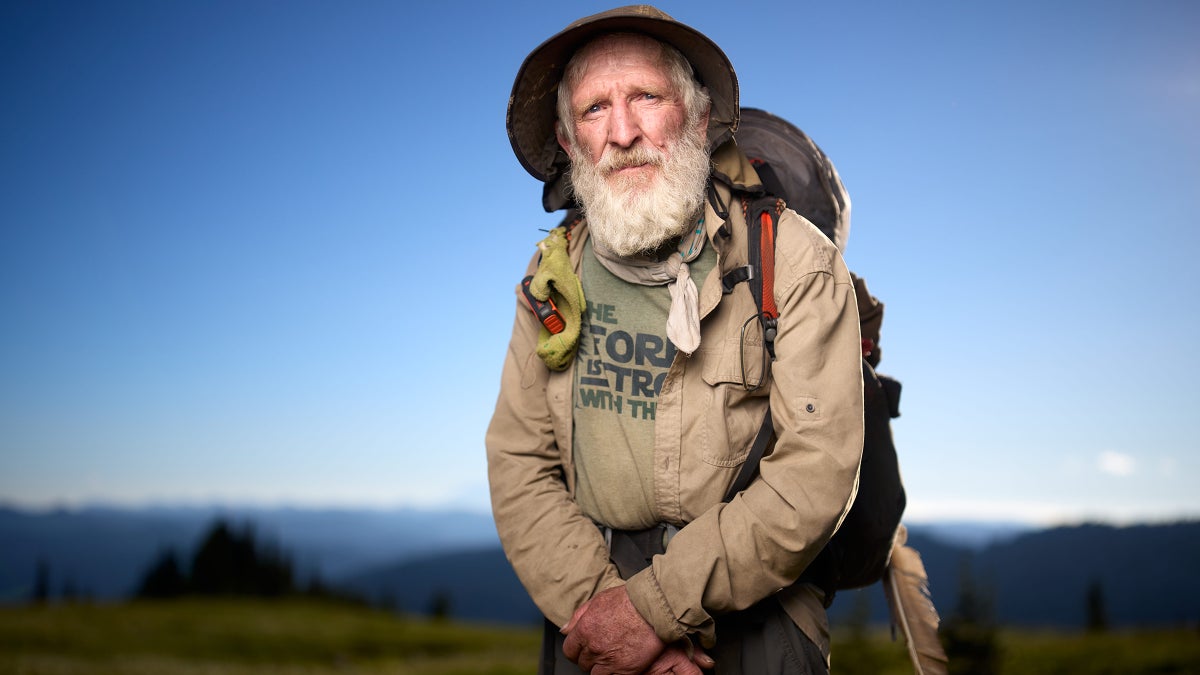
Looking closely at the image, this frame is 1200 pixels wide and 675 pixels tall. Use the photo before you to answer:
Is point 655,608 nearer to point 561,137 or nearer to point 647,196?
point 647,196

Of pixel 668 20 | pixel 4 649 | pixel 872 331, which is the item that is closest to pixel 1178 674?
pixel 872 331

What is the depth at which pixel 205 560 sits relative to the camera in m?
32.5

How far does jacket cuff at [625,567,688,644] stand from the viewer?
103 inches

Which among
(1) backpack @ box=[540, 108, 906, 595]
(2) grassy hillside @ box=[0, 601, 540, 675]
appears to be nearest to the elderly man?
(1) backpack @ box=[540, 108, 906, 595]

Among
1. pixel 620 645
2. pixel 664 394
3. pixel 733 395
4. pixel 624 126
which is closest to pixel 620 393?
pixel 664 394

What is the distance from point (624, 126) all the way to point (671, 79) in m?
0.29

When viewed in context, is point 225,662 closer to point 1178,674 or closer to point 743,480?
point 743,480

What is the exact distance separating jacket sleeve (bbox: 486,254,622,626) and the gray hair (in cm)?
90

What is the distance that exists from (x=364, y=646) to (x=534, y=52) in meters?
25.0

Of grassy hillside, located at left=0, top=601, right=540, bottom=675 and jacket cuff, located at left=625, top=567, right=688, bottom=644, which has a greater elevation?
jacket cuff, located at left=625, top=567, right=688, bottom=644

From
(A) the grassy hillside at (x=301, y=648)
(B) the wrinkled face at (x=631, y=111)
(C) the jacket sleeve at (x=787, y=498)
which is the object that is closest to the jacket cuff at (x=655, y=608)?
(C) the jacket sleeve at (x=787, y=498)

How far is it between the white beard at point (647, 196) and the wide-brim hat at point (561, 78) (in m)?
0.19

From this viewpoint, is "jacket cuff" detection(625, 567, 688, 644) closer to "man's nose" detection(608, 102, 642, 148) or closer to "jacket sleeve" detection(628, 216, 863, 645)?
"jacket sleeve" detection(628, 216, 863, 645)

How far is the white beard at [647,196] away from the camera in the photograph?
298 centimetres
